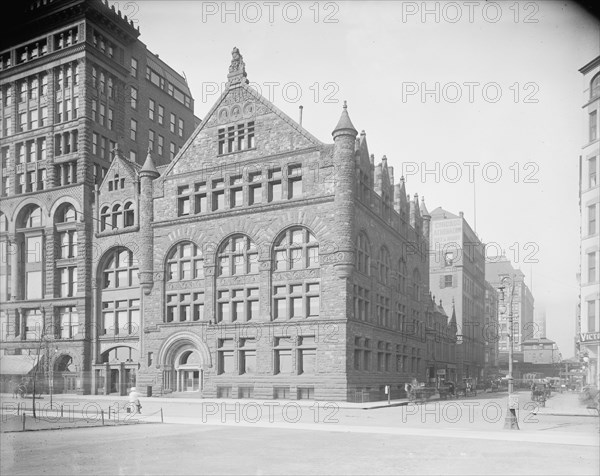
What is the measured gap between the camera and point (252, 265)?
1849 inches

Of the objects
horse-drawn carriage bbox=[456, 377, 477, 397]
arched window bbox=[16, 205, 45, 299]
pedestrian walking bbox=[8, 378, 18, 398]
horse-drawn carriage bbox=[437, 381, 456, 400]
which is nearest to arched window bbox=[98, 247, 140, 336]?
arched window bbox=[16, 205, 45, 299]

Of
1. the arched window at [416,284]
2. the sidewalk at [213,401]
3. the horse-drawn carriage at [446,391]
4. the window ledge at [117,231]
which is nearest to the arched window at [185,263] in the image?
the window ledge at [117,231]

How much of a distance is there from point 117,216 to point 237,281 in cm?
1405

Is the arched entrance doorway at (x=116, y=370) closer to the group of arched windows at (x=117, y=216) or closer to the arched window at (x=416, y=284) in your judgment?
the group of arched windows at (x=117, y=216)

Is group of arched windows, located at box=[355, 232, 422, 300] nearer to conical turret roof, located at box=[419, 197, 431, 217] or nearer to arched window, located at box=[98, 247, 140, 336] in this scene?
conical turret roof, located at box=[419, 197, 431, 217]

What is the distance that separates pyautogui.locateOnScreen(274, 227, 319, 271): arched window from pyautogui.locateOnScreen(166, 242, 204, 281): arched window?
6.82 metres

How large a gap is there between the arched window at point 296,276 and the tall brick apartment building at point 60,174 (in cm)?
1379

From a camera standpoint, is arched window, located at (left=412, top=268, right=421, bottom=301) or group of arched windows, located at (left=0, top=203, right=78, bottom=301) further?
arched window, located at (left=412, top=268, right=421, bottom=301)

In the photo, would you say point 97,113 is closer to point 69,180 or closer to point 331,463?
point 69,180

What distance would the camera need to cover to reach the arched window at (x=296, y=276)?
4438 centimetres

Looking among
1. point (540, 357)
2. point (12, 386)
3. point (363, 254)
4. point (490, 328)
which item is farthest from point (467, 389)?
point (540, 357)

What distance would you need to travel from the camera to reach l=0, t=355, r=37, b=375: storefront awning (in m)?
53.9

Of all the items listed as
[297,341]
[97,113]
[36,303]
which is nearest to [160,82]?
[97,113]

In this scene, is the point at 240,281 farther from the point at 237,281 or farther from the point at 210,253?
the point at 210,253
